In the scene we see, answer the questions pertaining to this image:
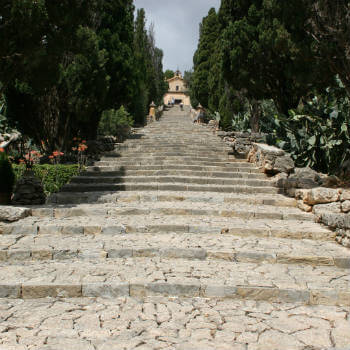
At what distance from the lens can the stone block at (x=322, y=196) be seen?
628 cm

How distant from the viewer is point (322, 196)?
6441mm

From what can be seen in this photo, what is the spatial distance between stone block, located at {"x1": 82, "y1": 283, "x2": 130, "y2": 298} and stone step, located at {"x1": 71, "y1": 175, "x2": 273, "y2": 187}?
543 centimetres

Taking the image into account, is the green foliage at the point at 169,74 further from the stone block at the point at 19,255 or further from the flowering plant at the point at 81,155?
the stone block at the point at 19,255

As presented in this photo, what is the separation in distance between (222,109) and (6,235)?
48.1ft

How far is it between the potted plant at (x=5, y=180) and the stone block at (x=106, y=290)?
4.03 m

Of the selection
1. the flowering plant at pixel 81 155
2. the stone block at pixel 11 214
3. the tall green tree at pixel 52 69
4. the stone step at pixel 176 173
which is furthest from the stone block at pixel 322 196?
the flowering plant at pixel 81 155

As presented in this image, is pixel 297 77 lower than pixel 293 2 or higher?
lower

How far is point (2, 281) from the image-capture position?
371 centimetres

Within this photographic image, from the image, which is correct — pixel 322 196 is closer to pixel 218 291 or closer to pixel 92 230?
pixel 218 291

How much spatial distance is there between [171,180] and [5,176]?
4.02m

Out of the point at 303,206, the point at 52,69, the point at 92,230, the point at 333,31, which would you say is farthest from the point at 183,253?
the point at 333,31

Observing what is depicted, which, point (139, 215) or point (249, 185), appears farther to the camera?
point (249, 185)

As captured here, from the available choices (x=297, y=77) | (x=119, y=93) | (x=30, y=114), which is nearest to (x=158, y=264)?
(x=297, y=77)

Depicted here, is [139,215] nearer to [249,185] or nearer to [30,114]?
[249,185]
